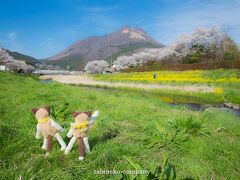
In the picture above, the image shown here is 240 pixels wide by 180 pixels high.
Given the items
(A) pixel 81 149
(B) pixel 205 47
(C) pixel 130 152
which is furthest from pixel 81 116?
(B) pixel 205 47

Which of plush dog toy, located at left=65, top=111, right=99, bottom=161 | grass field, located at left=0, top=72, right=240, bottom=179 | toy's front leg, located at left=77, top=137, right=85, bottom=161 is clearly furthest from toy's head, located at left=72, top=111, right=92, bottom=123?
grass field, located at left=0, top=72, right=240, bottom=179

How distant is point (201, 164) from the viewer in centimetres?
374

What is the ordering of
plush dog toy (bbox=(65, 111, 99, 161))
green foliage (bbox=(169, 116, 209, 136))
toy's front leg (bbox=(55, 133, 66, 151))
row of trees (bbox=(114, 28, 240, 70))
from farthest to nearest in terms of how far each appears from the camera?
row of trees (bbox=(114, 28, 240, 70)) → green foliage (bbox=(169, 116, 209, 136)) → toy's front leg (bbox=(55, 133, 66, 151)) → plush dog toy (bbox=(65, 111, 99, 161))

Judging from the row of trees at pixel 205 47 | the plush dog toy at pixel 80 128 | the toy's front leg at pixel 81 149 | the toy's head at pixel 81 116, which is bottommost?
the toy's front leg at pixel 81 149

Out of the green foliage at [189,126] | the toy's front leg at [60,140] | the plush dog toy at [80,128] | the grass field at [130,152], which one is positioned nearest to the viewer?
the grass field at [130,152]

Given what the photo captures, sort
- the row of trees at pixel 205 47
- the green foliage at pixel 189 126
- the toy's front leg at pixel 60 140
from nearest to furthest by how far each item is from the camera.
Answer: the toy's front leg at pixel 60 140 → the green foliage at pixel 189 126 → the row of trees at pixel 205 47

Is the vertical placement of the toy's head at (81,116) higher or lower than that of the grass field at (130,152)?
higher

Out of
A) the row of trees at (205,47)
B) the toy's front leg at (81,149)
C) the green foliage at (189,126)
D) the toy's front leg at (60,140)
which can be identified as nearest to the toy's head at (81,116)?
the toy's front leg at (81,149)

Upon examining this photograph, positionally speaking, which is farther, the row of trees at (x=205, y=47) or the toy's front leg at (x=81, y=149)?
the row of trees at (x=205, y=47)

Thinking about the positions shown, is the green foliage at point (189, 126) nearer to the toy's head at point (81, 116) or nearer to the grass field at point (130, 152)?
the grass field at point (130, 152)

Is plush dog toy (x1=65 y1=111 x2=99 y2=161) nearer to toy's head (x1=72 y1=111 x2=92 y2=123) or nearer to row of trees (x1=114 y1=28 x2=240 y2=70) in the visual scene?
toy's head (x1=72 y1=111 x2=92 y2=123)

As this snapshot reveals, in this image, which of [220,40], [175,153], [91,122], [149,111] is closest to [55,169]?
[91,122]

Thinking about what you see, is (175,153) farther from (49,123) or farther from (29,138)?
(29,138)

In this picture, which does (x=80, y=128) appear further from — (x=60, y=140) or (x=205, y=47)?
(x=205, y=47)
